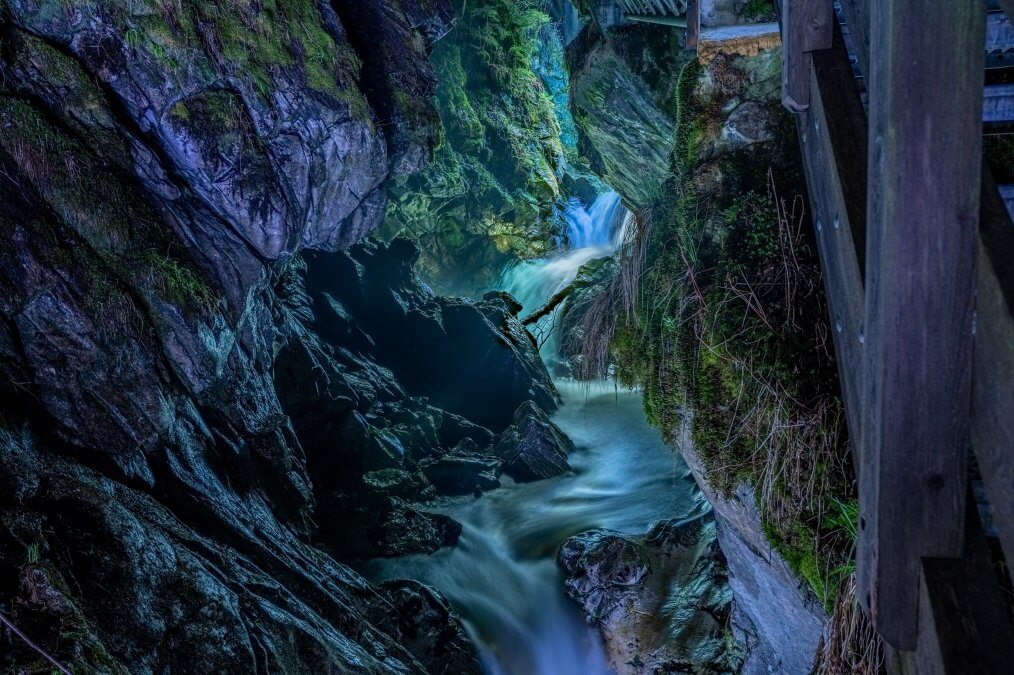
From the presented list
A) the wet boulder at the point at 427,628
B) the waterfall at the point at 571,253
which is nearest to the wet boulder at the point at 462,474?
the wet boulder at the point at 427,628

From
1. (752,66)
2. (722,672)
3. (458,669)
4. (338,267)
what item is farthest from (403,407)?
(752,66)

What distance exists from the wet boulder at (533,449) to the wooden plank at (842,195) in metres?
9.23

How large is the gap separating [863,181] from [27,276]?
17.9 feet

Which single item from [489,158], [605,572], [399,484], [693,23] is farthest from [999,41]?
[489,158]

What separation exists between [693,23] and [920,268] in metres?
3.34

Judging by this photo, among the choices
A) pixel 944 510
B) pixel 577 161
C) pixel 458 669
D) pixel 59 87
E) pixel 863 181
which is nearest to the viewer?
pixel 944 510

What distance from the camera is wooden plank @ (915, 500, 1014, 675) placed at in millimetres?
1516

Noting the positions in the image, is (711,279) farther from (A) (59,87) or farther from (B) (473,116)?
(B) (473,116)

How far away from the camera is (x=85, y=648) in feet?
10.2

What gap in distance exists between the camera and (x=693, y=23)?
419 centimetres

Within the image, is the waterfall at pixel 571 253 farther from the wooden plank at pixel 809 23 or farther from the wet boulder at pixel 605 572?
the wooden plank at pixel 809 23

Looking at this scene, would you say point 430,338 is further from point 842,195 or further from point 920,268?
point 920,268

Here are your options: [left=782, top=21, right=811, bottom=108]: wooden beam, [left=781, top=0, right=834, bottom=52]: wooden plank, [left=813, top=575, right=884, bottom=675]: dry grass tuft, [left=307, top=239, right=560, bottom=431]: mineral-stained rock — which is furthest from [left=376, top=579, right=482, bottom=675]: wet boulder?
[left=307, top=239, right=560, bottom=431]: mineral-stained rock

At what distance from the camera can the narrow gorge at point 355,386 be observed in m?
3.50
